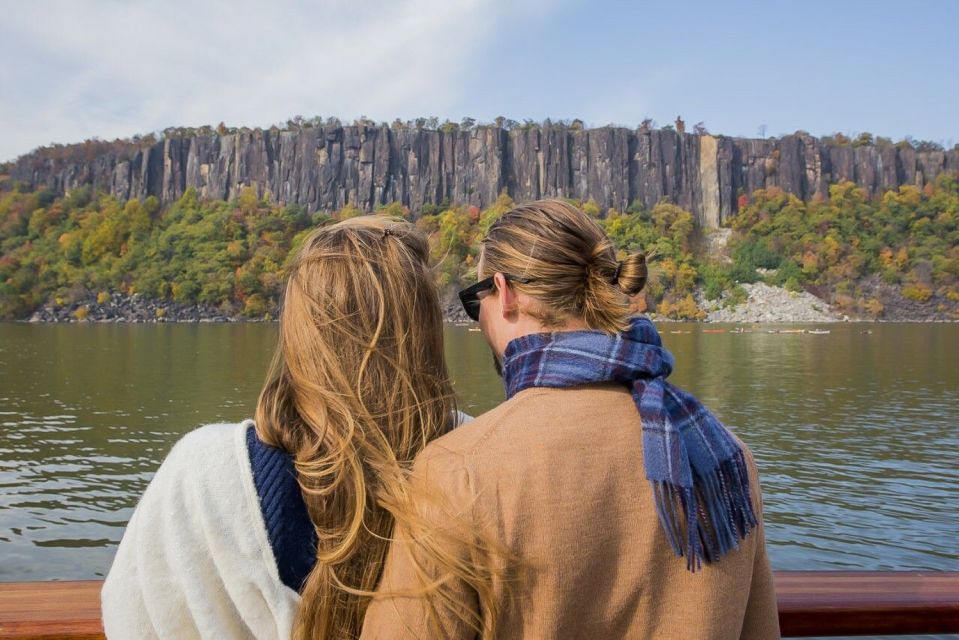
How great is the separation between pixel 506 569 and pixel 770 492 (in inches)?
441

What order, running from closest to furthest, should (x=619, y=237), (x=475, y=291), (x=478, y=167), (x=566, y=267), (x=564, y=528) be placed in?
(x=564, y=528) < (x=566, y=267) < (x=475, y=291) < (x=619, y=237) < (x=478, y=167)

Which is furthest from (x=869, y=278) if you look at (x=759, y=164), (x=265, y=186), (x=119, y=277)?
(x=119, y=277)

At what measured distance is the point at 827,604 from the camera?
151cm

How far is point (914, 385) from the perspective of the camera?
23031mm

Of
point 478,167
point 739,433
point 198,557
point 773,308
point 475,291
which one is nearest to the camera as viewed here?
point 198,557

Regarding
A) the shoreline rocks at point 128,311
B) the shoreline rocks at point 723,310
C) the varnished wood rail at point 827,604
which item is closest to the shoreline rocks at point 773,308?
the shoreline rocks at point 723,310

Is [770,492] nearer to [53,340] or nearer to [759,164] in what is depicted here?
[53,340]

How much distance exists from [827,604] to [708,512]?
53cm

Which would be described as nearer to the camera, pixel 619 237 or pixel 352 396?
pixel 352 396

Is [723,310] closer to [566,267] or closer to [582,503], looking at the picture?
[566,267]

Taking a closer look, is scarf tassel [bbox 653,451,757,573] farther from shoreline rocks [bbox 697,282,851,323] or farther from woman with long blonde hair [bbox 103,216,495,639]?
shoreline rocks [bbox 697,282,851,323]

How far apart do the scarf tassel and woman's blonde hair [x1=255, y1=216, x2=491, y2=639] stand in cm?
39

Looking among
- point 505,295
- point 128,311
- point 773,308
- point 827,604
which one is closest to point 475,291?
point 505,295

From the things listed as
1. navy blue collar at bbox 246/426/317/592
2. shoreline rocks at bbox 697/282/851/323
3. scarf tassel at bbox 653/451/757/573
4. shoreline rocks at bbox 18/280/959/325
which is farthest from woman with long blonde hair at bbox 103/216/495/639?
shoreline rocks at bbox 697/282/851/323
